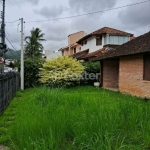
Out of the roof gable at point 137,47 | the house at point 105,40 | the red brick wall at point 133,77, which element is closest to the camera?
the roof gable at point 137,47

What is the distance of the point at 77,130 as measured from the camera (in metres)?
3.75

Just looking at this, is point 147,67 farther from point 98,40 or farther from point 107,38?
point 98,40

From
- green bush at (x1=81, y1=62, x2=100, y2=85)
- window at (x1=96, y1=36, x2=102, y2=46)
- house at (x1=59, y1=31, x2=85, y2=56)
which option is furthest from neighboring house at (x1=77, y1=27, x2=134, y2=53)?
house at (x1=59, y1=31, x2=85, y2=56)

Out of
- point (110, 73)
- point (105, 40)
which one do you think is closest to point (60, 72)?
point (110, 73)

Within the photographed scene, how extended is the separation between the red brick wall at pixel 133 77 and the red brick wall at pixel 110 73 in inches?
138

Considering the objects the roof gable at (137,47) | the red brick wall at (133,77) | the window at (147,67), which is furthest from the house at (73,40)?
the window at (147,67)

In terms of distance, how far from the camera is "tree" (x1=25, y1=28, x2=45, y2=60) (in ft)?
139

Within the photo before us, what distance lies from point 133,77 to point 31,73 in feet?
27.8

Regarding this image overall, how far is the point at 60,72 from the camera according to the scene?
1510cm

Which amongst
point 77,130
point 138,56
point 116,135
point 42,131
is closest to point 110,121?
point 116,135

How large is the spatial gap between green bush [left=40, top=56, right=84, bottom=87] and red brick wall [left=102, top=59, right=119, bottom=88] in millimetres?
2586

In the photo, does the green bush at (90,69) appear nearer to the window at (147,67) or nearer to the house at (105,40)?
the house at (105,40)

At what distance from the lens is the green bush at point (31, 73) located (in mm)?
16422

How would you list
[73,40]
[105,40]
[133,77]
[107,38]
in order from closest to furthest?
[133,77]
[107,38]
[105,40]
[73,40]
